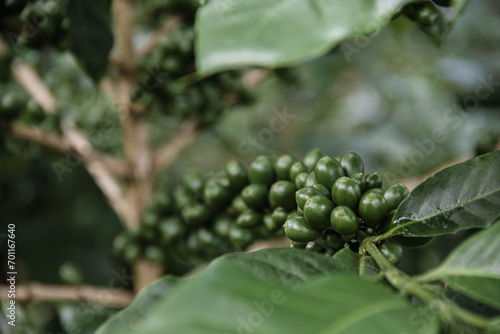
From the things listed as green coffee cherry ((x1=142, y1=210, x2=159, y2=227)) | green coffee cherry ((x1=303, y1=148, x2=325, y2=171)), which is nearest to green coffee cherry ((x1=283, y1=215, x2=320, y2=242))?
green coffee cherry ((x1=303, y1=148, x2=325, y2=171))

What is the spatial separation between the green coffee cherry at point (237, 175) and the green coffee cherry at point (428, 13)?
553 millimetres

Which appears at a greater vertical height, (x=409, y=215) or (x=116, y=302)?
(x=409, y=215)

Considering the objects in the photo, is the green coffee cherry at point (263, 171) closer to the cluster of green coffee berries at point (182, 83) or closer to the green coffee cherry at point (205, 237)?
the green coffee cherry at point (205, 237)

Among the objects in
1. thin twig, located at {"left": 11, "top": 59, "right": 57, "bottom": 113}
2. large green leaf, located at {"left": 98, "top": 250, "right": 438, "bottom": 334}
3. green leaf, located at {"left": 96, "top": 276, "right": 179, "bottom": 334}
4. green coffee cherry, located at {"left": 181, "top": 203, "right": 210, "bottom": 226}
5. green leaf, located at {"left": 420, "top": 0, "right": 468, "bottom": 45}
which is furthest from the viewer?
thin twig, located at {"left": 11, "top": 59, "right": 57, "bottom": 113}

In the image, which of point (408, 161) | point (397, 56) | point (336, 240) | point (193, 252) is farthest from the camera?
point (397, 56)

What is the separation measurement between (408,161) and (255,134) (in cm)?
111

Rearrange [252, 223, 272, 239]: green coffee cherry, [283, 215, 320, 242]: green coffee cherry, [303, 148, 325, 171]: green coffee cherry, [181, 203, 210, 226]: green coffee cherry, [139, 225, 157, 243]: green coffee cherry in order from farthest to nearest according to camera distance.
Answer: [139, 225, 157, 243]: green coffee cherry → [181, 203, 210, 226]: green coffee cherry → [252, 223, 272, 239]: green coffee cherry → [303, 148, 325, 171]: green coffee cherry → [283, 215, 320, 242]: green coffee cherry

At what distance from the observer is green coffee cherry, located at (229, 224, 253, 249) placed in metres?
1.26

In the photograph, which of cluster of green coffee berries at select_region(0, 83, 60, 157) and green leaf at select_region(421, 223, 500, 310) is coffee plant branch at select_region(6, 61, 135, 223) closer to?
cluster of green coffee berries at select_region(0, 83, 60, 157)

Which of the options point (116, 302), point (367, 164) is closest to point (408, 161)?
point (367, 164)

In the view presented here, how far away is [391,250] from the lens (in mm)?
877

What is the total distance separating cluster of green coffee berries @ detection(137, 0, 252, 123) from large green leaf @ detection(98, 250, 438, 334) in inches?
45.2

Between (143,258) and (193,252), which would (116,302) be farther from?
(193,252)

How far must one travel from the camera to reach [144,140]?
1771 mm
